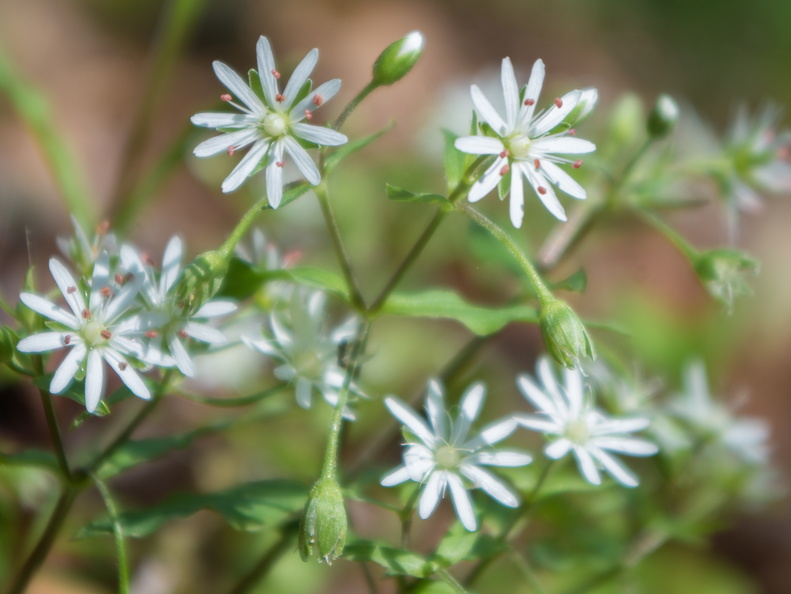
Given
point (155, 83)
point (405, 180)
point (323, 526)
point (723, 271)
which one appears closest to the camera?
point (323, 526)

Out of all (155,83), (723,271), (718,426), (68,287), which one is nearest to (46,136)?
(155,83)

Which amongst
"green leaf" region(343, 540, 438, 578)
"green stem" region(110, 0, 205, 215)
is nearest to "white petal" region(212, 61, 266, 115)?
"green leaf" region(343, 540, 438, 578)

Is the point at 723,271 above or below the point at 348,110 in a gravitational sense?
below

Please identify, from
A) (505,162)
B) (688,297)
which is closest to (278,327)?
(505,162)

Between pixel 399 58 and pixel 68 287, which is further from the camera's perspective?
pixel 399 58

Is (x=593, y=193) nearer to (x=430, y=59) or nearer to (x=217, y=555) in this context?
(x=217, y=555)

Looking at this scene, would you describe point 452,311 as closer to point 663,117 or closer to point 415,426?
point 415,426
